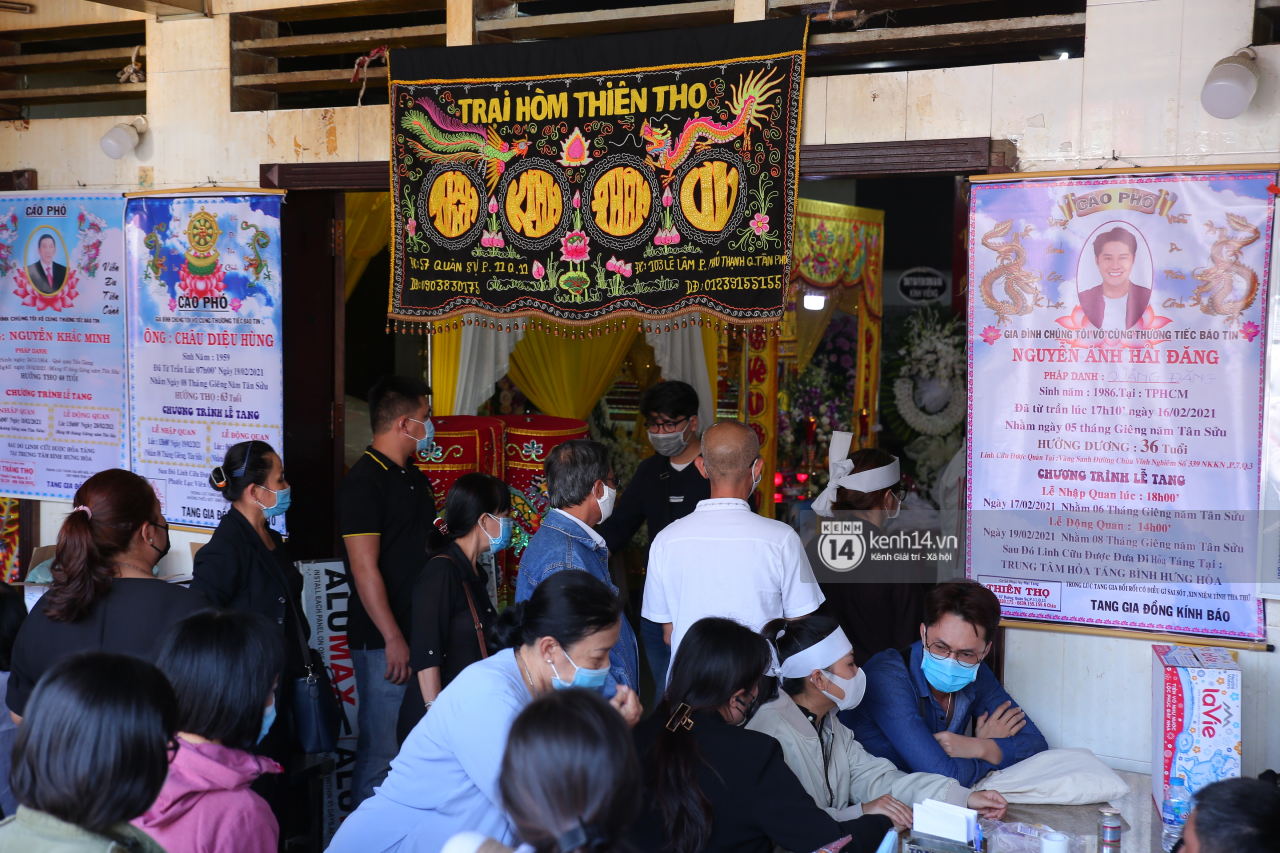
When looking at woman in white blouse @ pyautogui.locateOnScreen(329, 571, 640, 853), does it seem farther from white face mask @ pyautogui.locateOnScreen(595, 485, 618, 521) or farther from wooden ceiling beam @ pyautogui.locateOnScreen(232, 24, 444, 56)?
wooden ceiling beam @ pyautogui.locateOnScreen(232, 24, 444, 56)

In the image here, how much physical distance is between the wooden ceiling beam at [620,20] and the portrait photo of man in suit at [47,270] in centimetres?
255

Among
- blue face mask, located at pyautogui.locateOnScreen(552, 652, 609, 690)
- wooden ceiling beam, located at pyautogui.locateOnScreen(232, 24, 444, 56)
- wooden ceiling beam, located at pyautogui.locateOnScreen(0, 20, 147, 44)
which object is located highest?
wooden ceiling beam, located at pyautogui.locateOnScreen(0, 20, 147, 44)

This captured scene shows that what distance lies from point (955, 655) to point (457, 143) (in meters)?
2.72

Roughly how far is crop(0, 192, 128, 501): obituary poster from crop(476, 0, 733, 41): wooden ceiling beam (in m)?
2.23

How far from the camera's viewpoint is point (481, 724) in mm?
2016

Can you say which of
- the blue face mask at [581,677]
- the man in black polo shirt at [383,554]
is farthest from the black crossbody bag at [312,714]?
the blue face mask at [581,677]

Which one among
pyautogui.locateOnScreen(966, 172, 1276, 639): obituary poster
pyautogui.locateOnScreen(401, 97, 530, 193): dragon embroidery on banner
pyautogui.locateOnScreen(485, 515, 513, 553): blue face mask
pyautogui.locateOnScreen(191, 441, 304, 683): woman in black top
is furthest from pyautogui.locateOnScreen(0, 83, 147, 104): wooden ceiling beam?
pyautogui.locateOnScreen(966, 172, 1276, 639): obituary poster

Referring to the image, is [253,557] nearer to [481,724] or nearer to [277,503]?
[277,503]

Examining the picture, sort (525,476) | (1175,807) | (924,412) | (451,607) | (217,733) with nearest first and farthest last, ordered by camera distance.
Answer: (217,733) → (1175,807) → (451,607) → (525,476) → (924,412)

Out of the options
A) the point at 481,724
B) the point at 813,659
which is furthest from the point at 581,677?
the point at 813,659

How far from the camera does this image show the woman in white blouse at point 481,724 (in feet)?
6.66

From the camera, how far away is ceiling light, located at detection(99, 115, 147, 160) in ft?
15.6

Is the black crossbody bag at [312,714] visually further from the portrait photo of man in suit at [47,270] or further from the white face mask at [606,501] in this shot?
the portrait photo of man in suit at [47,270]

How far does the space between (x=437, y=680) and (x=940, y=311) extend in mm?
4860
